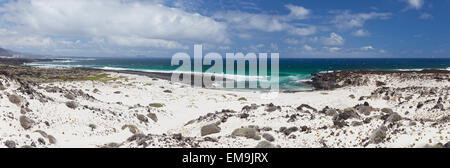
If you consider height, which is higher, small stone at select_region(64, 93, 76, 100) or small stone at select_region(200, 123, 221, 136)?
small stone at select_region(64, 93, 76, 100)

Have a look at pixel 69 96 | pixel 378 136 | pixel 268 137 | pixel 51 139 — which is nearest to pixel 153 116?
pixel 69 96

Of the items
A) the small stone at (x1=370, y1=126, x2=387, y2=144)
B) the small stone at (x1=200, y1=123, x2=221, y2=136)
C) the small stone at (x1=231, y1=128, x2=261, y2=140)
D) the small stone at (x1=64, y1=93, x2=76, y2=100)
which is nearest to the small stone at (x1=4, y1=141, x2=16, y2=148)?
the small stone at (x1=200, y1=123, x2=221, y2=136)

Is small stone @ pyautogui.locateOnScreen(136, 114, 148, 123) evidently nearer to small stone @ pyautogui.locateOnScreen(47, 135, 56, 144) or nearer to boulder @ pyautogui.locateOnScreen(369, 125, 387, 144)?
small stone @ pyautogui.locateOnScreen(47, 135, 56, 144)

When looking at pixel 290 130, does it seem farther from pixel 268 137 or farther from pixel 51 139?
pixel 51 139

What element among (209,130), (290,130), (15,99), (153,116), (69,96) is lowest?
(153,116)

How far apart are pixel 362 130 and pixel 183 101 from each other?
23236 mm

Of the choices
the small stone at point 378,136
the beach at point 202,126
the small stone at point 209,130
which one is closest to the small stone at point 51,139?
the beach at point 202,126

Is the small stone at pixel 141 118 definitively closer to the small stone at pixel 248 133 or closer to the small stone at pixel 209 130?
the small stone at pixel 209 130

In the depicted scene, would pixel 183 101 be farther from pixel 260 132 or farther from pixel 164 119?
pixel 260 132

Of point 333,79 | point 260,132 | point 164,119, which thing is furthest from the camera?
point 333,79
